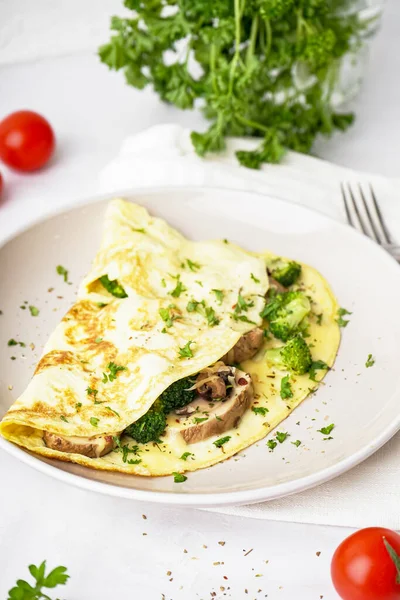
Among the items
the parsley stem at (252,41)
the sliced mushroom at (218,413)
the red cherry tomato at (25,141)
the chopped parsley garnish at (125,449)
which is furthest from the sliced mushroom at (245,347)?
the red cherry tomato at (25,141)

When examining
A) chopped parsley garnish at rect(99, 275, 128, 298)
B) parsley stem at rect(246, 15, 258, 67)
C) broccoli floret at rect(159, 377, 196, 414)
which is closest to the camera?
broccoli floret at rect(159, 377, 196, 414)

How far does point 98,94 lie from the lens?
26.3 ft

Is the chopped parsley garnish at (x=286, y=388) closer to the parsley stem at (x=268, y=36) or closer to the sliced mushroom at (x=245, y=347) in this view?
the sliced mushroom at (x=245, y=347)

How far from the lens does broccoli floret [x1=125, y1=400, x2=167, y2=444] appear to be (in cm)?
421

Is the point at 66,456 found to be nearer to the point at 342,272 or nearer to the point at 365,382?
the point at 365,382

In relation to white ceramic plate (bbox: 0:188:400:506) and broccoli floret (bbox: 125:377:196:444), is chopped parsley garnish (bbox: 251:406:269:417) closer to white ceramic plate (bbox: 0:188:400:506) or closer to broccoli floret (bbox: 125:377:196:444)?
white ceramic plate (bbox: 0:188:400:506)

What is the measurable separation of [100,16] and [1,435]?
6.53 m

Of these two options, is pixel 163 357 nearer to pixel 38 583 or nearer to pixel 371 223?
pixel 38 583

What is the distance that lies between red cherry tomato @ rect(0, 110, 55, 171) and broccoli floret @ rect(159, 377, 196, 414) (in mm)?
3347

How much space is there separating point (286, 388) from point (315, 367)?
0.27 meters

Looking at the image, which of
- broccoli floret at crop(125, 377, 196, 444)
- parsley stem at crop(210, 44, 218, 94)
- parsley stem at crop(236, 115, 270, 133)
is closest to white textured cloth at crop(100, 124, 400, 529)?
parsley stem at crop(236, 115, 270, 133)

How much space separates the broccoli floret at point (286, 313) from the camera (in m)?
4.86

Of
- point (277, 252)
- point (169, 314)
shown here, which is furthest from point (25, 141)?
point (169, 314)

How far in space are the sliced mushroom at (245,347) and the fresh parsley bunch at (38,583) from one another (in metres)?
1.70
